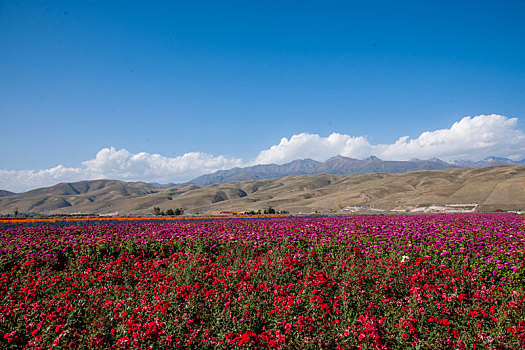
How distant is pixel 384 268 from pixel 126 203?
213 meters

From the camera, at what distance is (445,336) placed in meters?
4.75

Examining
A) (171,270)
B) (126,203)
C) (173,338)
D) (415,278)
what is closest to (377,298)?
(415,278)

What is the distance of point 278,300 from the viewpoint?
5.54 m

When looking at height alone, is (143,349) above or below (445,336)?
above

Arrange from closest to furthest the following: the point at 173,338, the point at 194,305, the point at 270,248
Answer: the point at 173,338, the point at 194,305, the point at 270,248

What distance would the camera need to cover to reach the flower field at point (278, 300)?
455cm

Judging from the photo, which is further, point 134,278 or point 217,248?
point 217,248

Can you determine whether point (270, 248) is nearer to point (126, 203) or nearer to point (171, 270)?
point (171, 270)

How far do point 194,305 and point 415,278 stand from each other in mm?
4885

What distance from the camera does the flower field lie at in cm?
455

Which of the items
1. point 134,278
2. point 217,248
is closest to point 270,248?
point 217,248

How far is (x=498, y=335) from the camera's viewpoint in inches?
173

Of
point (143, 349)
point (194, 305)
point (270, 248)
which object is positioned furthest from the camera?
point (270, 248)

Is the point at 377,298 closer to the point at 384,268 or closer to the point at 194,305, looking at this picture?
the point at 384,268
